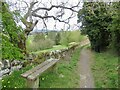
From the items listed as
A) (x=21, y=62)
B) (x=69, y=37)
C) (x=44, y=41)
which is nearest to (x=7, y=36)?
(x=21, y=62)

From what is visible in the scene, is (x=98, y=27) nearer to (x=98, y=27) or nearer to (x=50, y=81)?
(x=98, y=27)

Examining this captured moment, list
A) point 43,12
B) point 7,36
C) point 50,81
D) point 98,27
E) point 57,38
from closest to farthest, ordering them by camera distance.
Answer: point 7,36 < point 50,81 < point 43,12 < point 98,27 < point 57,38

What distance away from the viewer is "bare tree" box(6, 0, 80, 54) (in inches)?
429

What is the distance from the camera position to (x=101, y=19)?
17.7m

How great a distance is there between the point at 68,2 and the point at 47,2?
121 cm

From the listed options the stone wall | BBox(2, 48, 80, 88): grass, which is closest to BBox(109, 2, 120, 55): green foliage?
the stone wall

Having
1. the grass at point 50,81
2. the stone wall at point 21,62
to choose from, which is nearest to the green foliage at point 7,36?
the stone wall at point 21,62

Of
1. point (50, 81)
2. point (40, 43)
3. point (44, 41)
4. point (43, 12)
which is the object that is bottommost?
point (40, 43)

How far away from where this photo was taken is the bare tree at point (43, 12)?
10.9 metres

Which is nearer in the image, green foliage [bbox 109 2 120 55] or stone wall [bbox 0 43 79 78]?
stone wall [bbox 0 43 79 78]

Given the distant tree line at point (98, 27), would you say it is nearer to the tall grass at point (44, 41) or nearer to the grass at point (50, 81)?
the tall grass at point (44, 41)

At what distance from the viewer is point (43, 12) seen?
1198 cm

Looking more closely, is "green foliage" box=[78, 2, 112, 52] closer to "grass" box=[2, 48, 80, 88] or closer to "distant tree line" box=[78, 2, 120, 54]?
"distant tree line" box=[78, 2, 120, 54]

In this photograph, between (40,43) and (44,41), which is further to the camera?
(44,41)
